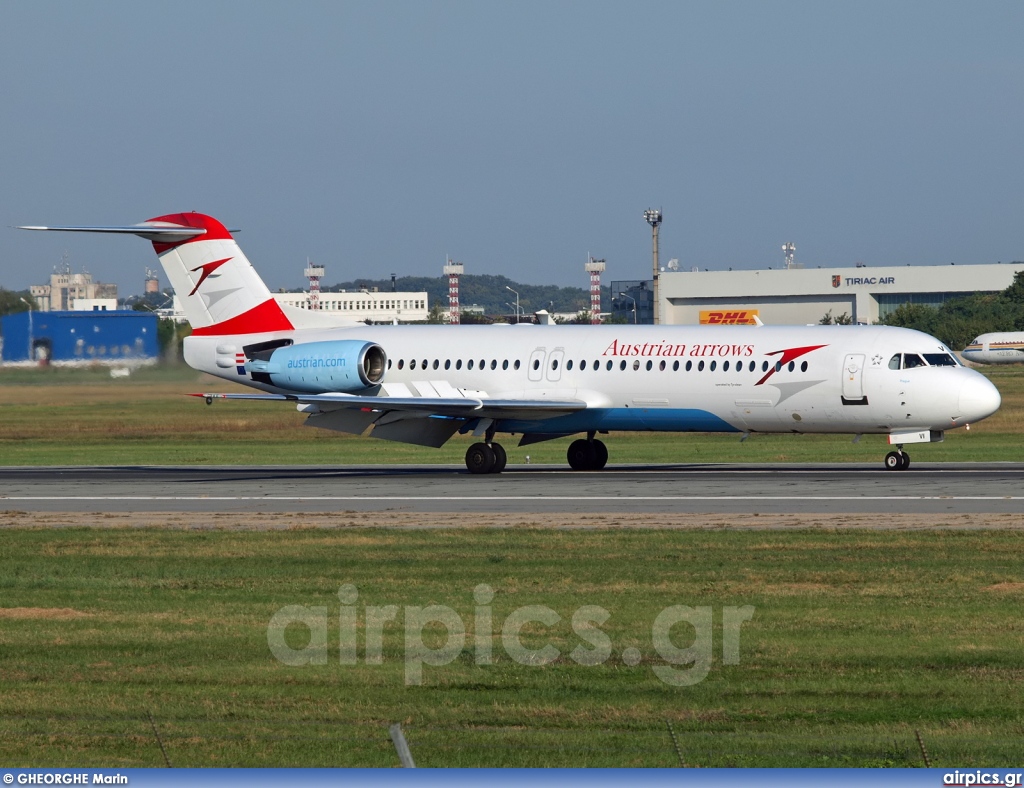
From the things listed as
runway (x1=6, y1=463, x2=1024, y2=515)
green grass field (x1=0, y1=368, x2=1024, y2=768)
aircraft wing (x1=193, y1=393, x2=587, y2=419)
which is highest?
aircraft wing (x1=193, y1=393, x2=587, y2=419)

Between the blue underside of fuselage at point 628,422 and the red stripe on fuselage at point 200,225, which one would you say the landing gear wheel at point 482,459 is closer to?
the blue underside of fuselage at point 628,422

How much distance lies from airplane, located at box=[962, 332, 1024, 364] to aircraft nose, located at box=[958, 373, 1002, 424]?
283ft

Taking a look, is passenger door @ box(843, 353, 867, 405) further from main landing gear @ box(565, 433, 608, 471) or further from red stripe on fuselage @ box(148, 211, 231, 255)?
red stripe on fuselage @ box(148, 211, 231, 255)

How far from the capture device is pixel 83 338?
47156 mm

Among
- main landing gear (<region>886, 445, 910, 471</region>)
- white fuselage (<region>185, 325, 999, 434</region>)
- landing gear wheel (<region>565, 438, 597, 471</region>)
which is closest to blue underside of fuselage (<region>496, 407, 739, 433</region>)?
white fuselage (<region>185, 325, 999, 434</region>)

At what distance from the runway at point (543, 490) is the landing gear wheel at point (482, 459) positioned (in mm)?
449

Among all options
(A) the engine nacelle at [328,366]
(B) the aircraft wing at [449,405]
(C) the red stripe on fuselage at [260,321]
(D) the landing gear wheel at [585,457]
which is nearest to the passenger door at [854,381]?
(B) the aircraft wing at [449,405]

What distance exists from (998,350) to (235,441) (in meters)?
78.7

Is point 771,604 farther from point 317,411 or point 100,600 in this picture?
point 317,411

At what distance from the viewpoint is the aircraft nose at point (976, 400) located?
101 feet

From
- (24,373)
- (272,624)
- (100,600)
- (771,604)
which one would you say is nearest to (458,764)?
(272,624)

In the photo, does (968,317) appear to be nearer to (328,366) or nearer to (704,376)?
(704,376)

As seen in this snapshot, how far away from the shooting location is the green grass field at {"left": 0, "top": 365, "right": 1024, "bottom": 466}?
41.8 m

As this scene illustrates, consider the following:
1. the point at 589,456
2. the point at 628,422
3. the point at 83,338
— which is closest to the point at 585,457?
the point at 589,456
